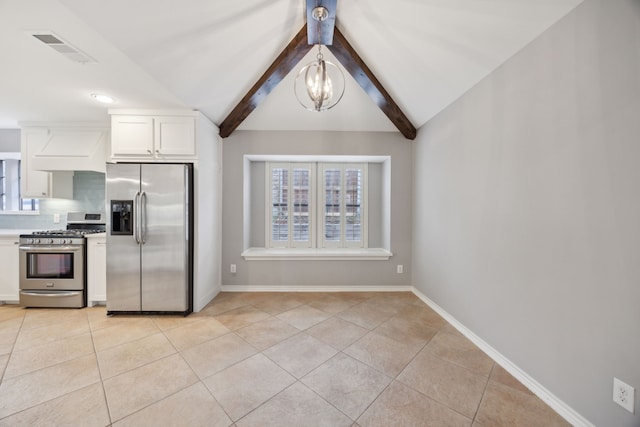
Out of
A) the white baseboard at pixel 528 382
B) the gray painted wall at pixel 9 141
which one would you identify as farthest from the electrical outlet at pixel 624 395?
the gray painted wall at pixel 9 141

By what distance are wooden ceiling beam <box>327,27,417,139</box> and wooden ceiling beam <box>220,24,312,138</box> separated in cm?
31

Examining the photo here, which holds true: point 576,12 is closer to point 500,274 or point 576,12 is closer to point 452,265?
point 500,274

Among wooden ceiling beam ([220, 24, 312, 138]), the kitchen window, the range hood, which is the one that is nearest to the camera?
wooden ceiling beam ([220, 24, 312, 138])

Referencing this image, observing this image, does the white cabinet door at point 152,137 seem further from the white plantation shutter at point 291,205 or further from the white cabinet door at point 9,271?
the white cabinet door at point 9,271

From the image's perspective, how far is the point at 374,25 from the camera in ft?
6.73

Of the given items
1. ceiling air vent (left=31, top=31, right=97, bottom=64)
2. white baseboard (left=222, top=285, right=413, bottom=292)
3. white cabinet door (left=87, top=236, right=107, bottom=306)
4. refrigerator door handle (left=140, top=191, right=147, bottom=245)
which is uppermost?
ceiling air vent (left=31, top=31, right=97, bottom=64)

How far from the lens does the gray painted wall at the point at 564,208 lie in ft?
3.81

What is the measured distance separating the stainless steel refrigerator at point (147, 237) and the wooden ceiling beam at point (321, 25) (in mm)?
1871

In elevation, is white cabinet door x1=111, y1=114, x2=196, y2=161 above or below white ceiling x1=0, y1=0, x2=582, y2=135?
below

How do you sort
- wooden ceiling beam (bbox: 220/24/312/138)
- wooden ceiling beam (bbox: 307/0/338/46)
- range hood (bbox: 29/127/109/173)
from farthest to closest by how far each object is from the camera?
range hood (bbox: 29/127/109/173)
wooden ceiling beam (bbox: 220/24/312/138)
wooden ceiling beam (bbox: 307/0/338/46)

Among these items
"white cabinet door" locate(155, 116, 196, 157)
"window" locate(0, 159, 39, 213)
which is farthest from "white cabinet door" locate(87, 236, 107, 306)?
"window" locate(0, 159, 39, 213)

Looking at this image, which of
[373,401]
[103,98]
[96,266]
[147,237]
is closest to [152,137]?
[103,98]

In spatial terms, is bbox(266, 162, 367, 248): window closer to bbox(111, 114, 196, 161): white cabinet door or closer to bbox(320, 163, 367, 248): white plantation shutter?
bbox(320, 163, 367, 248): white plantation shutter

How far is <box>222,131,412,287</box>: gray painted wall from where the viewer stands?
339cm
